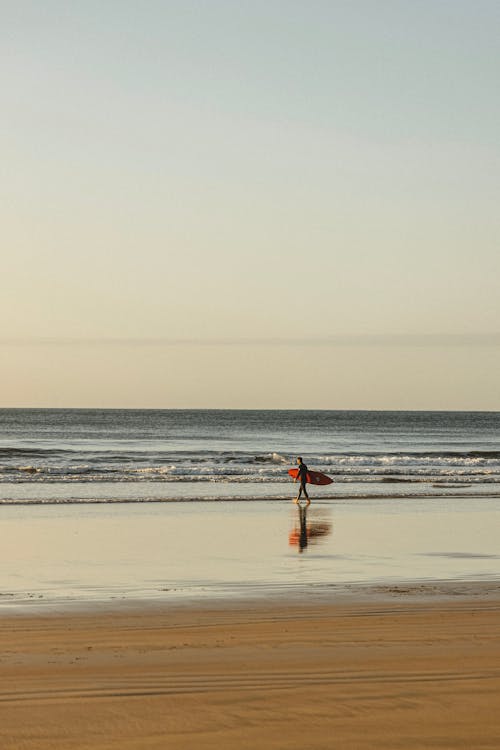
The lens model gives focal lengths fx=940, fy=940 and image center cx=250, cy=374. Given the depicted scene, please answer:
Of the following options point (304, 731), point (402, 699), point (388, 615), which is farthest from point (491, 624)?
point (304, 731)

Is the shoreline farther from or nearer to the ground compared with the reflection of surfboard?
nearer to the ground

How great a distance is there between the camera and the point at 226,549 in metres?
16.3

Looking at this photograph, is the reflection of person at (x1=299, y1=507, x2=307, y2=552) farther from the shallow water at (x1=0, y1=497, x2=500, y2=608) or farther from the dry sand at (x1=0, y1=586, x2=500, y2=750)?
the dry sand at (x1=0, y1=586, x2=500, y2=750)

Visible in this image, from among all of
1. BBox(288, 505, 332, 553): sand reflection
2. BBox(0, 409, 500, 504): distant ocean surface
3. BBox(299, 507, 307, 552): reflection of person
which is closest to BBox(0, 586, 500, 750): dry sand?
BBox(299, 507, 307, 552): reflection of person

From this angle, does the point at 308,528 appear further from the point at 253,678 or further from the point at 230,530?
the point at 253,678

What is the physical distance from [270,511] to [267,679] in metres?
16.1

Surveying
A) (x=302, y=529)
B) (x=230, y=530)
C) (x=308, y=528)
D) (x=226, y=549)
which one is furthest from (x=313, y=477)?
(x=226, y=549)

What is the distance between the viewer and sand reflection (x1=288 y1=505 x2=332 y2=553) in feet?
58.3

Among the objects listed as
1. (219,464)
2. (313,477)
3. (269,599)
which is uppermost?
(313,477)

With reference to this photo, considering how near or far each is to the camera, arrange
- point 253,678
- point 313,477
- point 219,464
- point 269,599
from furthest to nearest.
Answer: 1. point 219,464
2. point 313,477
3. point 269,599
4. point 253,678

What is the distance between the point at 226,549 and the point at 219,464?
28.7 metres

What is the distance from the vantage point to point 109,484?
31453mm

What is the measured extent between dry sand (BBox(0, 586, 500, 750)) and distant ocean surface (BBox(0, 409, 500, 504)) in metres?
16.0

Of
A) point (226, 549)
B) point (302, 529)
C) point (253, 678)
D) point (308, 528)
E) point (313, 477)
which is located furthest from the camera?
point (313, 477)
